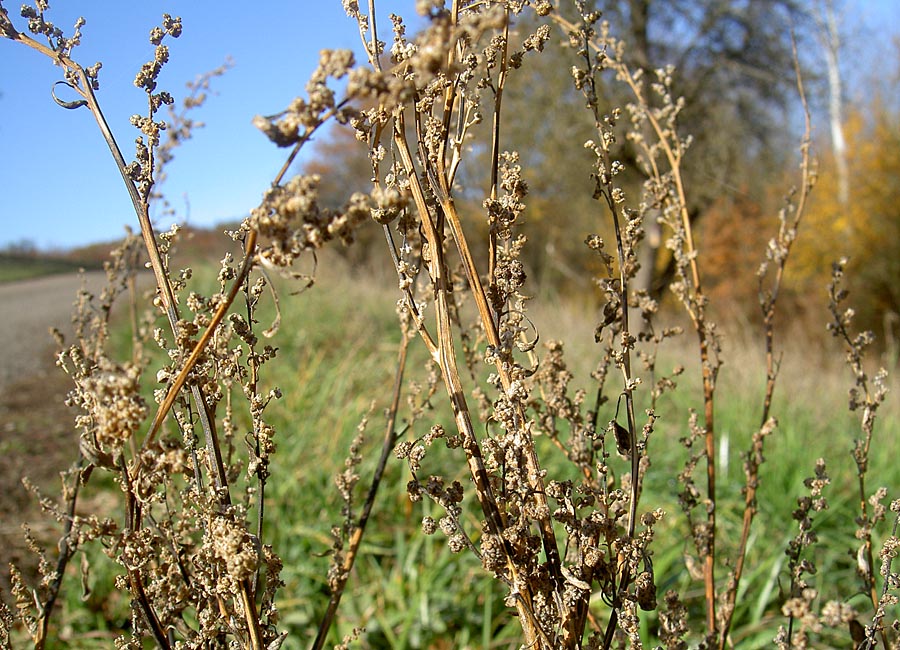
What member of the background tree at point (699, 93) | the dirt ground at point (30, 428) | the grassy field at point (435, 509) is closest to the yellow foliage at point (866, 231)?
the background tree at point (699, 93)

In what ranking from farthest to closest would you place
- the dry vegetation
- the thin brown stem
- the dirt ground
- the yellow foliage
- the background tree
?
1. the yellow foliage
2. the background tree
3. the dirt ground
4. the thin brown stem
5. the dry vegetation

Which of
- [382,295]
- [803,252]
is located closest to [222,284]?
[382,295]

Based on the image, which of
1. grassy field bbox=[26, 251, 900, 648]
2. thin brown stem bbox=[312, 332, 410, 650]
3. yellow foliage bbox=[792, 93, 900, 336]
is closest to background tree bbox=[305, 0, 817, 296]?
yellow foliage bbox=[792, 93, 900, 336]

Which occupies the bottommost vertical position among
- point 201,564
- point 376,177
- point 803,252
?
point 201,564

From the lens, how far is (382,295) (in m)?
8.79

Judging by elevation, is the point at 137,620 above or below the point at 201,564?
below

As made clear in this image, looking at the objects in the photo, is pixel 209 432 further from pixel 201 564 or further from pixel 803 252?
pixel 803 252

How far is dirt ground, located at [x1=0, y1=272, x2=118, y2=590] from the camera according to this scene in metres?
3.22

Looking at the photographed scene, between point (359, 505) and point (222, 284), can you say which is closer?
point (222, 284)

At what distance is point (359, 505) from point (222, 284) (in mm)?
2418

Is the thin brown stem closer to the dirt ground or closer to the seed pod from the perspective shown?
the seed pod

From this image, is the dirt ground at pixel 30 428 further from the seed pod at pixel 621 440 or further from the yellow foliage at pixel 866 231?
the yellow foliage at pixel 866 231

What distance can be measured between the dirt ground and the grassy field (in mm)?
461

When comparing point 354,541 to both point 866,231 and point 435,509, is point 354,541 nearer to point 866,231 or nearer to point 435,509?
point 435,509
